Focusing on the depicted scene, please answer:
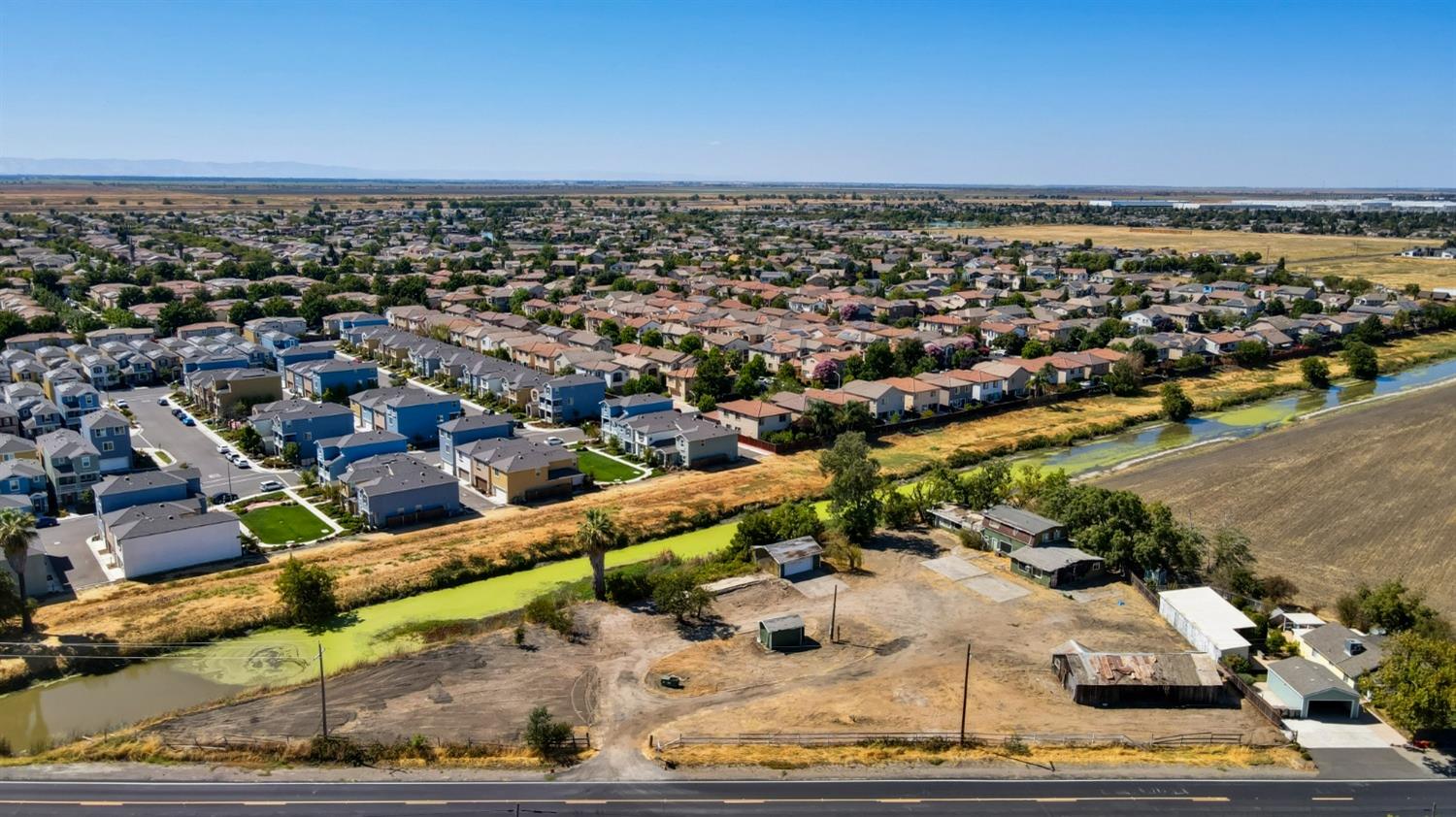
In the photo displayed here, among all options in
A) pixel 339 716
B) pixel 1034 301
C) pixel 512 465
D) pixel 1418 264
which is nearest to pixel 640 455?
pixel 512 465

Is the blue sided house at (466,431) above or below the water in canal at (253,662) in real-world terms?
above

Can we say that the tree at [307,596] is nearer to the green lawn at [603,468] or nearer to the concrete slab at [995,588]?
the green lawn at [603,468]

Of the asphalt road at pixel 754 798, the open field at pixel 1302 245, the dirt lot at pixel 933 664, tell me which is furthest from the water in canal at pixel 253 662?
the open field at pixel 1302 245

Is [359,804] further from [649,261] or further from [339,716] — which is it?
[649,261]

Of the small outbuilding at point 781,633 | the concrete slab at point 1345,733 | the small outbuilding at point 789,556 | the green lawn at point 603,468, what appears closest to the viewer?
the concrete slab at point 1345,733

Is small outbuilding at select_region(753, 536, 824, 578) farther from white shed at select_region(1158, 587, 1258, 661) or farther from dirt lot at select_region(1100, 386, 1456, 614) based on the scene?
dirt lot at select_region(1100, 386, 1456, 614)

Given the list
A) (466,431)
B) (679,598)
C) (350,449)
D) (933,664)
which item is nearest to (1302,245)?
(466,431)

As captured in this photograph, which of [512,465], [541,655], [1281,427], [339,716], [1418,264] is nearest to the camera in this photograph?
[339,716]

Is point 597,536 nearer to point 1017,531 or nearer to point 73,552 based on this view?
point 1017,531
